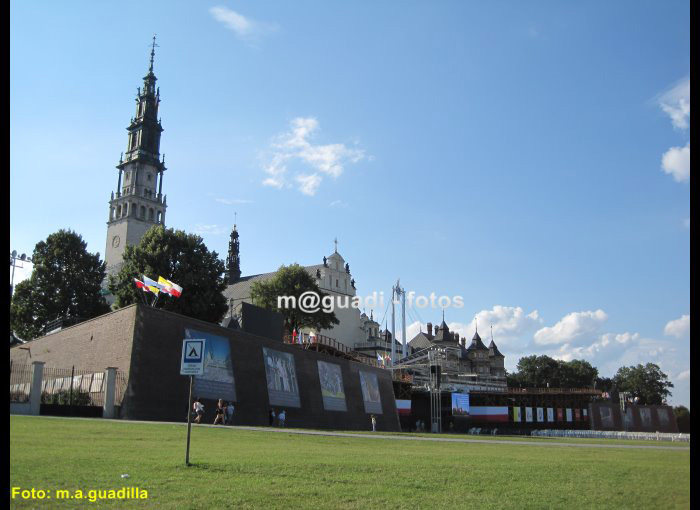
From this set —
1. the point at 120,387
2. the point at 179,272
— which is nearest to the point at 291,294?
the point at 179,272

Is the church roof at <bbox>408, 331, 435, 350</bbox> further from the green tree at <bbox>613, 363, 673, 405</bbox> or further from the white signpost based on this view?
the white signpost

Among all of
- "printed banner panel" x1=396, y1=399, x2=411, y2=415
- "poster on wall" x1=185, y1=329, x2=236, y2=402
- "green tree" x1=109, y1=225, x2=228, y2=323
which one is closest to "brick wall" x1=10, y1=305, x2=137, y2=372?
"poster on wall" x1=185, y1=329, x2=236, y2=402

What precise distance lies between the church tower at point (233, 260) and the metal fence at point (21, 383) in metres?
85.0

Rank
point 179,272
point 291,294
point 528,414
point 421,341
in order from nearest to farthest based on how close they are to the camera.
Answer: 1. point 179,272
2. point 291,294
3. point 528,414
4. point 421,341

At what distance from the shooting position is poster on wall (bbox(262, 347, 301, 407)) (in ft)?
137

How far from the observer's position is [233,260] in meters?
123

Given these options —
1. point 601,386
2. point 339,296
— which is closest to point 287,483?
point 339,296

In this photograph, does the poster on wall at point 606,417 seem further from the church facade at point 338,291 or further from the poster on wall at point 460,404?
the church facade at point 338,291

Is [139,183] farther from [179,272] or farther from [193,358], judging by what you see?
[193,358]

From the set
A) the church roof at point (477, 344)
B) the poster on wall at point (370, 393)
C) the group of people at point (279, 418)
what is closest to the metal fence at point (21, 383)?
the group of people at point (279, 418)

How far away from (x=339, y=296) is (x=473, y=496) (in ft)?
A: 323

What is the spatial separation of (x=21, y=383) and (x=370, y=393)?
3232 cm

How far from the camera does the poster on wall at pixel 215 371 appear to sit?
35.3 metres

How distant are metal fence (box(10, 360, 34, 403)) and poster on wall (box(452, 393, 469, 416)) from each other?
175 ft
